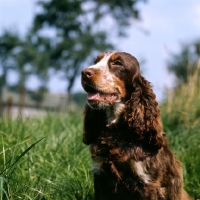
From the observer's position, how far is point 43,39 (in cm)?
3250

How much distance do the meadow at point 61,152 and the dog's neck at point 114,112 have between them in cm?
61

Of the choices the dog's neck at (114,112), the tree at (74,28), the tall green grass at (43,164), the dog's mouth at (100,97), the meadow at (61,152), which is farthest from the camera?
the tree at (74,28)

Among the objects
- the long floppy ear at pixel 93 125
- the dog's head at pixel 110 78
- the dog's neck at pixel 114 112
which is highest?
the dog's head at pixel 110 78

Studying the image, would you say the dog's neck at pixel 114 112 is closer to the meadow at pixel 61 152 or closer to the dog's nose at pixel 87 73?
the dog's nose at pixel 87 73

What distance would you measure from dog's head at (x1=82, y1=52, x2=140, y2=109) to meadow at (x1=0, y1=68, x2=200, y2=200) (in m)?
0.58

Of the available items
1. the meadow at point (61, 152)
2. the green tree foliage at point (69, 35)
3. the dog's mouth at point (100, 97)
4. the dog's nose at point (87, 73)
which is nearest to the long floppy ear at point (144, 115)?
the dog's mouth at point (100, 97)

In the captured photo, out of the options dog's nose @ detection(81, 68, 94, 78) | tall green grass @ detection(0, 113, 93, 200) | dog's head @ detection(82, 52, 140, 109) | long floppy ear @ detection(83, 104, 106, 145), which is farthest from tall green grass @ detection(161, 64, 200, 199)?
dog's nose @ detection(81, 68, 94, 78)

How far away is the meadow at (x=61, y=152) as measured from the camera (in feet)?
12.6

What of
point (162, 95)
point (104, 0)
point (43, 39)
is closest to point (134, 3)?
point (104, 0)

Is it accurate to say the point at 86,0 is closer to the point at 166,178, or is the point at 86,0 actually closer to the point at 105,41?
the point at 105,41

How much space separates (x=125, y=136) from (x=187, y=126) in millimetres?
2859

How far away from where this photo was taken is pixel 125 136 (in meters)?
4.05

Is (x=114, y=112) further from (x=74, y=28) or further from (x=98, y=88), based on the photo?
(x=74, y=28)

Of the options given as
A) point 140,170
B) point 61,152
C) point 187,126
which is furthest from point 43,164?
point 187,126
